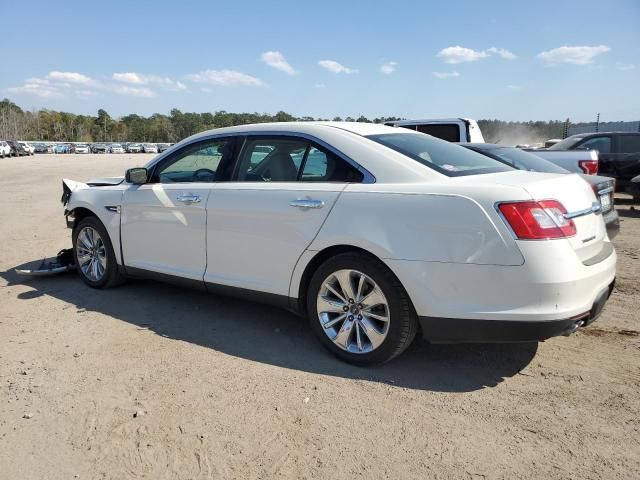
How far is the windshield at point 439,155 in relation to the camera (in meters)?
3.56

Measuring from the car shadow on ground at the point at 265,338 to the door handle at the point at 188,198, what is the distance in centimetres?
104

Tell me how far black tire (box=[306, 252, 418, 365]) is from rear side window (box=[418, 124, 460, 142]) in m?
7.80

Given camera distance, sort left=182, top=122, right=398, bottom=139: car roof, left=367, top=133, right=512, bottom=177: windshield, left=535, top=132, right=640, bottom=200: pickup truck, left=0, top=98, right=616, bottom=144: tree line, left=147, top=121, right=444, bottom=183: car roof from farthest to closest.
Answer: left=0, top=98, right=616, bottom=144: tree line
left=535, top=132, right=640, bottom=200: pickup truck
left=182, top=122, right=398, bottom=139: car roof
left=367, top=133, right=512, bottom=177: windshield
left=147, top=121, right=444, bottom=183: car roof

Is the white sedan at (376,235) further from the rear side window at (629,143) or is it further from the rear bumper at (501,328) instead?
the rear side window at (629,143)

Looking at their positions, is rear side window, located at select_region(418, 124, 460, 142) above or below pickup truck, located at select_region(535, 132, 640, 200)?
above

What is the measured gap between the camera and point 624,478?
241cm

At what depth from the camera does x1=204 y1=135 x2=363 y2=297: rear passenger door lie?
3.70 m

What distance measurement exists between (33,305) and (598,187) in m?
6.24

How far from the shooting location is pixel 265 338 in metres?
4.18

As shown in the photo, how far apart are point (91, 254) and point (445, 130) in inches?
304

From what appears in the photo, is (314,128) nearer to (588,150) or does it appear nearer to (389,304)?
(389,304)

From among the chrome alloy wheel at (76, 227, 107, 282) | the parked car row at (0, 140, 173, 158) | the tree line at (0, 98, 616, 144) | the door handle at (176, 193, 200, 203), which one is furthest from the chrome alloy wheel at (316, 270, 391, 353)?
the tree line at (0, 98, 616, 144)

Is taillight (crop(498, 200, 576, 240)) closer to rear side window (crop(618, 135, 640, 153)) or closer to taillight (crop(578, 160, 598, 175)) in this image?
taillight (crop(578, 160, 598, 175))

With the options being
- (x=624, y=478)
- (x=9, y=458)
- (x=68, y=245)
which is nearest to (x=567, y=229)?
(x=624, y=478)
